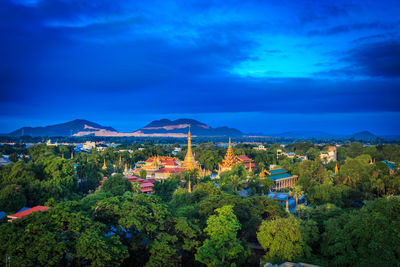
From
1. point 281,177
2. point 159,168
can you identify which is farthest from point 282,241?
point 159,168

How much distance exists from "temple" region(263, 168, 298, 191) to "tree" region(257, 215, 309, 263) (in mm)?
28873

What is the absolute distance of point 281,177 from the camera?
49.1 m

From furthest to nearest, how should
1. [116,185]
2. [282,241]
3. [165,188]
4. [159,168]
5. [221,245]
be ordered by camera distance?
[159,168], [165,188], [116,185], [282,241], [221,245]

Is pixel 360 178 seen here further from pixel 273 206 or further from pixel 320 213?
pixel 273 206

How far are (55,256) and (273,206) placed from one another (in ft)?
52.4

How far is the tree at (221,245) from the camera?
1723 cm

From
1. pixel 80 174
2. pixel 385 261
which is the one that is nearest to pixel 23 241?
pixel 385 261

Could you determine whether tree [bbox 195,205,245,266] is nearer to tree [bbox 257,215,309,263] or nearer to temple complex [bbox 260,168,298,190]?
tree [bbox 257,215,309,263]

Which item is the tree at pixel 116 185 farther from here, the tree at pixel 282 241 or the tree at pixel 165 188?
the tree at pixel 282 241

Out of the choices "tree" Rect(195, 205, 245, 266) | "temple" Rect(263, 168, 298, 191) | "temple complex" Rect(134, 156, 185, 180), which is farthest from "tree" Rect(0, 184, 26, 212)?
"temple" Rect(263, 168, 298, 191)

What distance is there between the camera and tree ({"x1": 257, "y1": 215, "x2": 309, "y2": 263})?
58.8 feet

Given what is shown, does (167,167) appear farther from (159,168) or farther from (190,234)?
(190,234)

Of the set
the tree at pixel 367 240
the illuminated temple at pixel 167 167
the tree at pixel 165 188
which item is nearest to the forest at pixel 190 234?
the tree at pixel 367 240

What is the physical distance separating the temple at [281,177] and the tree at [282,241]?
28.9 meters
